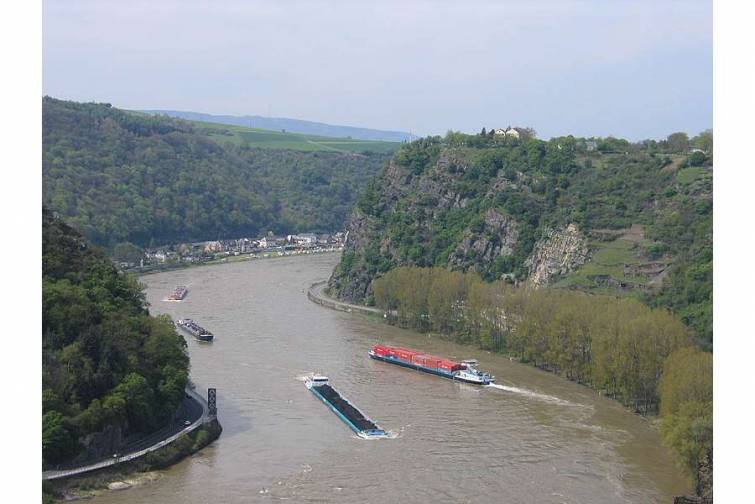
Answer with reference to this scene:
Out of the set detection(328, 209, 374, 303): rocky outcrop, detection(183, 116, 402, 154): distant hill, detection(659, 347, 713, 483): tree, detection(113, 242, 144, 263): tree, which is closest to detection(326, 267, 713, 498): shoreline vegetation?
detection(659, 347, 713, 483): tree

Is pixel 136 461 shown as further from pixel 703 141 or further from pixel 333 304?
pixel 703 141

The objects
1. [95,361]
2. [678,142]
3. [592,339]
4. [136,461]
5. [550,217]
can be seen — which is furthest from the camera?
[678,142]

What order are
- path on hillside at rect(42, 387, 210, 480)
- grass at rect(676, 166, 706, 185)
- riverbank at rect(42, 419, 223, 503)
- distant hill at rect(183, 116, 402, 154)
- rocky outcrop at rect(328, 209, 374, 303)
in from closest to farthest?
riverbank at rect(42, 419, 223, 503), path on hillside at rect(42, 387, 210, 480), grass at rect(676, 166, 706, 185), rocky outcrop at rect(328, 209, 374, 303), distant hill at rect(183, 116, 402, 154)

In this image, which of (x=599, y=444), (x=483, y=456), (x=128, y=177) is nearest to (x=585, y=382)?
(x=599, y=444)

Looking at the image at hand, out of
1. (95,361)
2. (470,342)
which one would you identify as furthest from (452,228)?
(95,361)

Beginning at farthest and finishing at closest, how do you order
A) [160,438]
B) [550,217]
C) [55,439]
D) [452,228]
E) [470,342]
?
1. [452,228]
2. [550,217]
3. [470,342]
4. [160,438]
5. [55,439]

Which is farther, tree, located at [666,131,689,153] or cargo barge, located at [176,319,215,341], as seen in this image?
tree, located at [666,131,689,153]

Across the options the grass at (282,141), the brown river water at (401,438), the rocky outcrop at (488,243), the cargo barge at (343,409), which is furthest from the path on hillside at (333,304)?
the grass at (282,141)

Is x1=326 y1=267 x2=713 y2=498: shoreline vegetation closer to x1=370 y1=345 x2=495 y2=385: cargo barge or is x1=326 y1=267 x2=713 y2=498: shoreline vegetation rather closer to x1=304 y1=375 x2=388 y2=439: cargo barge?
x1=370 y1=345 x2=495 y2=385: cargo barge
